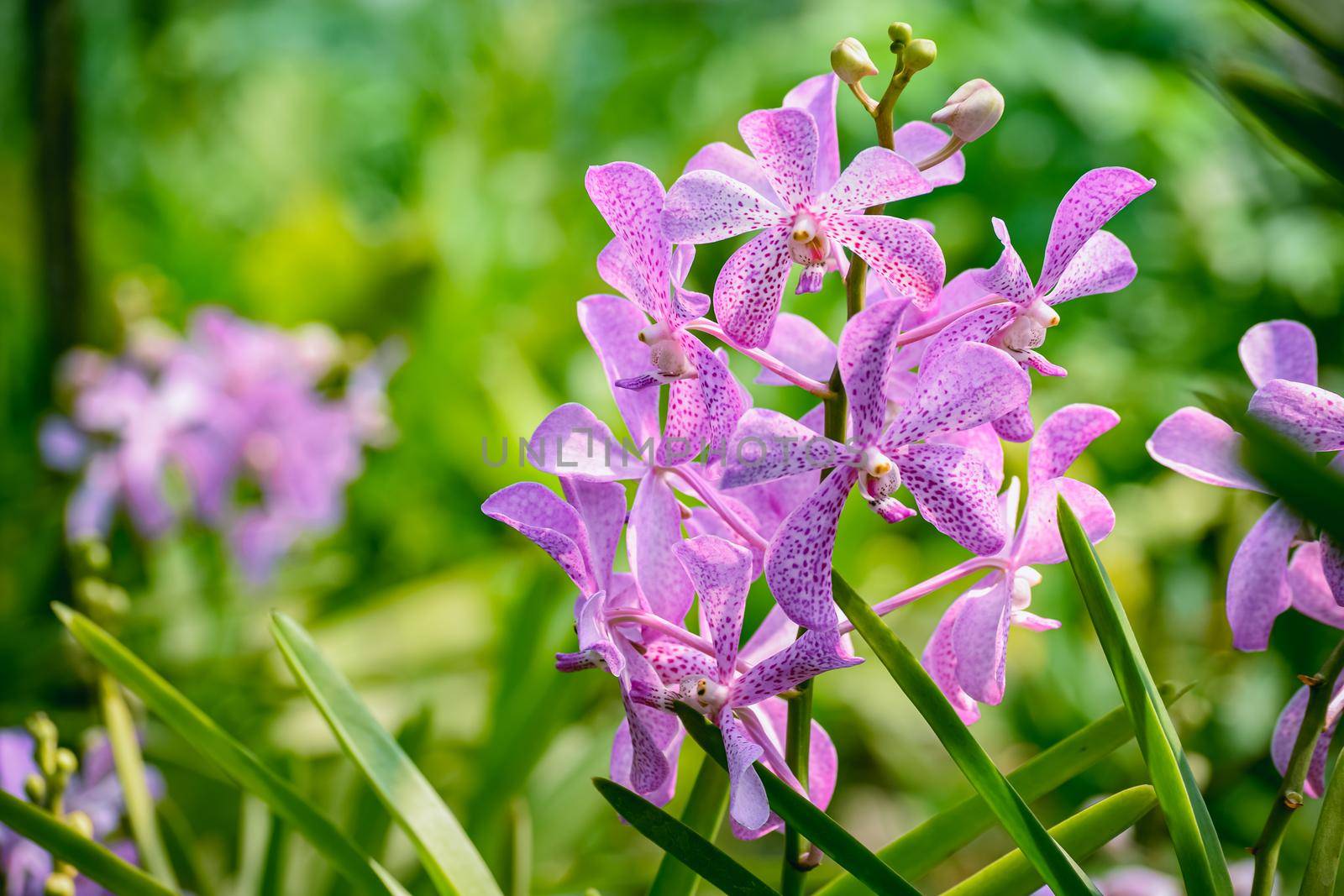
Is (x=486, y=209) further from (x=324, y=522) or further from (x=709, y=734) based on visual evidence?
Result: (x=709, y=734)

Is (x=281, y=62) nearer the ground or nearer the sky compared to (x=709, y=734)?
nearer the sky

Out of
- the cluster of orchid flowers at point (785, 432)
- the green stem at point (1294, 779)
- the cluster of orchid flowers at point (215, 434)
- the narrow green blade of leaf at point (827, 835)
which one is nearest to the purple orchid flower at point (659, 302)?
Result: the cluster of orchid flowers at point (785, 432)

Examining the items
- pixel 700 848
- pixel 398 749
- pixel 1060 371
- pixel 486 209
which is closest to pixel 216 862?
pixel 398 749

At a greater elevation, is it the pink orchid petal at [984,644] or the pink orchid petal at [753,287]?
the pink orchid petal at [753,287]

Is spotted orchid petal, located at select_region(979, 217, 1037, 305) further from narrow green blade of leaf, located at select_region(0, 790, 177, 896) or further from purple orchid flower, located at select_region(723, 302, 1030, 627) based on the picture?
narrow green blade of leaf, located at select_region(0, 790, 177, 896)

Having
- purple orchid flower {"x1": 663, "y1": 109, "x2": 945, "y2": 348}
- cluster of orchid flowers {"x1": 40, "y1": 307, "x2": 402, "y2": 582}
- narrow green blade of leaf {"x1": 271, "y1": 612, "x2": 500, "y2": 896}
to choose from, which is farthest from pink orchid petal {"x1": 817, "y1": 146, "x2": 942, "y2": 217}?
cluster of orchid flowers {"x1": 40, "y1": 307, "x2": 402, "y2": 582}

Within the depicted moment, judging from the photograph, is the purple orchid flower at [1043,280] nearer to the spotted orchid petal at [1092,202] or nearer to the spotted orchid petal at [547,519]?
the spotted orchid petal at [1092,202]
